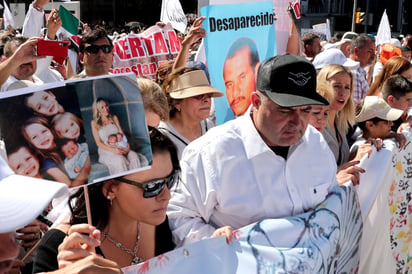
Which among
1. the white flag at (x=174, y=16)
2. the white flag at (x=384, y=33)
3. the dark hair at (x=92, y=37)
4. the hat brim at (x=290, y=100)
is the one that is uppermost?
the hat brim at (x=290, y=100)

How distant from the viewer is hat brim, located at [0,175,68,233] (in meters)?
1.25

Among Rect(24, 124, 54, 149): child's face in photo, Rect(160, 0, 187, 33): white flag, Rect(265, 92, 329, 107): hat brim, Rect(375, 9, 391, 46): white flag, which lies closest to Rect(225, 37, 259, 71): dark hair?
Rect(265, 92, 329, 107): hat brim

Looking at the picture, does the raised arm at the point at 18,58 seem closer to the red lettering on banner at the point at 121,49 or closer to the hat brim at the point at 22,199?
the hat brim at the point at 22,199

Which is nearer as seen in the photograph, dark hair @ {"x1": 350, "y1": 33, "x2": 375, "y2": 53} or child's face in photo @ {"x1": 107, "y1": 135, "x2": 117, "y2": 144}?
child's face in photo @ {"x1": 107, "y1": 135, "x2": 117, "y2": 144}

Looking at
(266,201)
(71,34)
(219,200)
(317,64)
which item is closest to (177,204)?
(219,200)

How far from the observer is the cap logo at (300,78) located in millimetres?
2658

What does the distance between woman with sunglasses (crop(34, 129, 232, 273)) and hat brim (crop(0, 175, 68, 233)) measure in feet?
2.29

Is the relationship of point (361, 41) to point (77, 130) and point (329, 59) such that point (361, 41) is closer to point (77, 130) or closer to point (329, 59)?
point (329, 59)

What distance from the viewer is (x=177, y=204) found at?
8.54 ft

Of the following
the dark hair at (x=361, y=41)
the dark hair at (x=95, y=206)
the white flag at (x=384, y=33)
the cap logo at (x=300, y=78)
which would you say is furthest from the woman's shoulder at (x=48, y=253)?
the white flag at (x=384, y=33)

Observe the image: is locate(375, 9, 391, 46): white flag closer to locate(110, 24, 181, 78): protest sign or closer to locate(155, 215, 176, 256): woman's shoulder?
locate(110, 24, 181, 78): protest sign

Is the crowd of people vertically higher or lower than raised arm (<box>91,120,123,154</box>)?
lower

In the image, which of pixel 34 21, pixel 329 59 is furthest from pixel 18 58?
pixel 329 59

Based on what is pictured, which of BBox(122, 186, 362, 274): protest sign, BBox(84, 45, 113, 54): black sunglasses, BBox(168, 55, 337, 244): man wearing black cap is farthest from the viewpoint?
BBox(84, 45, 113, 54): black sunglasses
